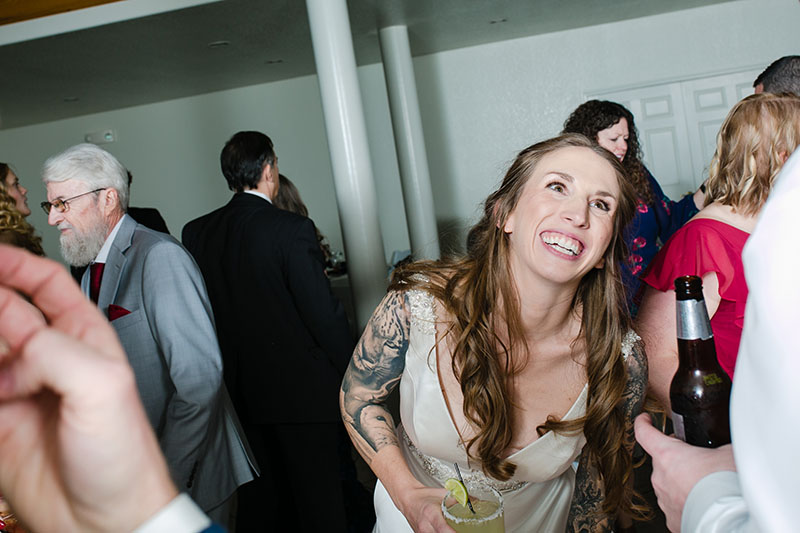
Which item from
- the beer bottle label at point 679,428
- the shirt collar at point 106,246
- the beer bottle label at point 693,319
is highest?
the shirt collar at point 106,246

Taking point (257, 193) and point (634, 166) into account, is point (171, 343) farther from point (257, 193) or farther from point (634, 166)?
point (634, 166)

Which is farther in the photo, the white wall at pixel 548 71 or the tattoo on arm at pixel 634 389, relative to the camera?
the white wall at pixel 548 71

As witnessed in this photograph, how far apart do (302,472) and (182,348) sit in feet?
3.58

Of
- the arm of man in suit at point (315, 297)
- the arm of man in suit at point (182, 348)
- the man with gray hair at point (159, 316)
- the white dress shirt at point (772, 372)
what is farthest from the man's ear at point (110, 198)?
the white dress shirt at point (772, 372)

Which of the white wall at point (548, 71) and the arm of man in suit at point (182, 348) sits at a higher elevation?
the white wall at point (548, 71)

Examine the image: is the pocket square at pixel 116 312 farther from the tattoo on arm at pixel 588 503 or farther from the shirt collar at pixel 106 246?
the tattoo on arm at pixel 588 503

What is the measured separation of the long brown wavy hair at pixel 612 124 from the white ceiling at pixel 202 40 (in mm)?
1787

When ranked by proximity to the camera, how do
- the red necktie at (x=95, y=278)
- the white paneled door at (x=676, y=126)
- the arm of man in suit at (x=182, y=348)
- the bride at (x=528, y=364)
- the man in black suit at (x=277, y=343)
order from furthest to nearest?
the white paneled door at (x=676, y=126)
the man in black suit at (x=277, y=343)
the red necktie at (x=95, y=278)
the arm of man in suit at (x=182, y=348)
the bride at (x=528, y=364)

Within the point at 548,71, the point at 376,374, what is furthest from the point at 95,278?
the point at 548,71

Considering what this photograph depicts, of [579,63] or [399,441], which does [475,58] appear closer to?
[579,63]

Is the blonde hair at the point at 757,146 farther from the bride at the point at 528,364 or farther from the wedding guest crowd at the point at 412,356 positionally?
the bride at the point at 528,364

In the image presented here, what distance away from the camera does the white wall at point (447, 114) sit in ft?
20.0

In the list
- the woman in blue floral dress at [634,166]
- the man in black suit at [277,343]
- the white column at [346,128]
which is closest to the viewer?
the man in black suit at [277,343]

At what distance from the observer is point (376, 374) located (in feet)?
5.53
